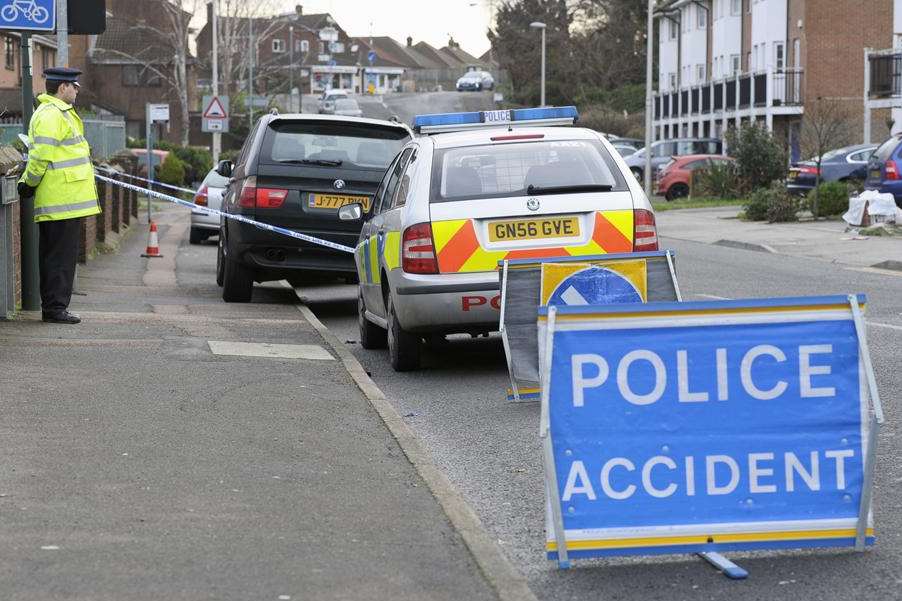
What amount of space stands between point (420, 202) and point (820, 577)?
5.27 metres

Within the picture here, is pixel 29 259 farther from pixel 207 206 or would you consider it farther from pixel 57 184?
pixel 207 206

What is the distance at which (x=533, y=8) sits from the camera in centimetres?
10050

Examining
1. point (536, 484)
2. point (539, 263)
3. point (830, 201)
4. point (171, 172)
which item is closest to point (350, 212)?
point (539, 263)

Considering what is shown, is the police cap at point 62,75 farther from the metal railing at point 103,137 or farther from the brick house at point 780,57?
the brick house at point 780,57

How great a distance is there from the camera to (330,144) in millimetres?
14430

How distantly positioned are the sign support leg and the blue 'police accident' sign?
0.21 ft

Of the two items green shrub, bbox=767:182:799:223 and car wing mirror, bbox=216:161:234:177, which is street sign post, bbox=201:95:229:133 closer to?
green shrub, bbox=767:182:799:223

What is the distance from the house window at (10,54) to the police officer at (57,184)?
46.6 meters

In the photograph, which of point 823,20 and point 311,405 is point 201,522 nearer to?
point 311,405

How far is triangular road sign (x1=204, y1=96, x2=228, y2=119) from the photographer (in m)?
41.1

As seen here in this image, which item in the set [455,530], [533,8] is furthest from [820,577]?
[533,8]

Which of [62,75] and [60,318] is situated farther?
[60,318]

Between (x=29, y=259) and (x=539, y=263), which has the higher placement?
(x=539, y=263)

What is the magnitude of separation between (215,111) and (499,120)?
101 feet
